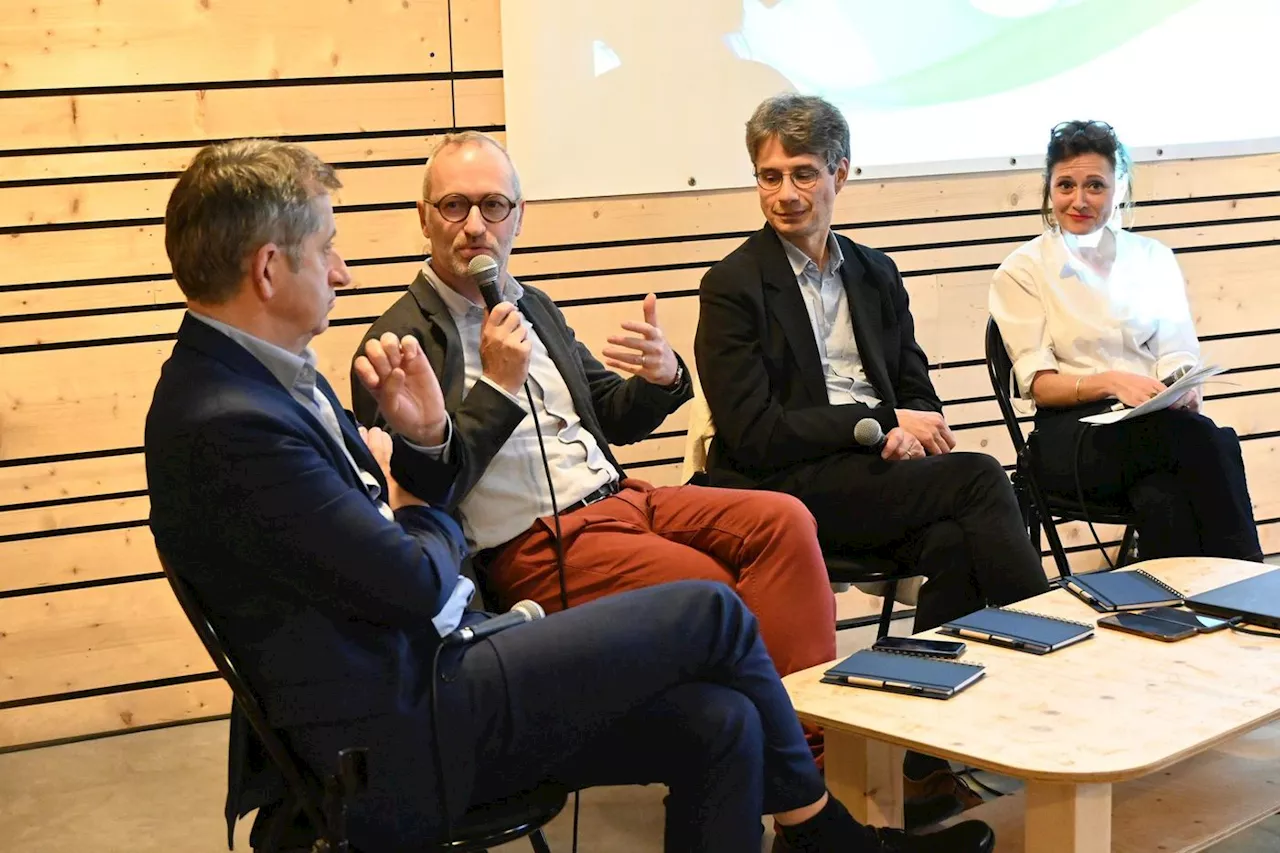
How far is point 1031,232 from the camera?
167 inches

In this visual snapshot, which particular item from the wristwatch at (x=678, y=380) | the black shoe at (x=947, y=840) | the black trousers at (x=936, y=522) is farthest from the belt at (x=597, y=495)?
the black shoe at (x=947, y=840)

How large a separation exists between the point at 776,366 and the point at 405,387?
1.22 metres

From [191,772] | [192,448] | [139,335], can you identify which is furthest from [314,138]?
[192,448]

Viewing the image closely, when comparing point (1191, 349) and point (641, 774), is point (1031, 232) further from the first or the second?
point (641, 774)

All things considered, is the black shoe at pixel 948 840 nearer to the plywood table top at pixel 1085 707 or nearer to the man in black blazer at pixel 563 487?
the plywood table top at pixel 1085 707

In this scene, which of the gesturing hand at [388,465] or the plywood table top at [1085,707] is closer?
the plywood table top at [1085,707]

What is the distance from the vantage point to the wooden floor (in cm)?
283

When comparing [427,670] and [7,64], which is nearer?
[427,670]

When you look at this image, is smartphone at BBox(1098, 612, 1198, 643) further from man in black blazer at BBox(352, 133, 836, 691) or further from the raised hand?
the raised hand

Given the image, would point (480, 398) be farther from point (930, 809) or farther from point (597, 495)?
point (930, 809)

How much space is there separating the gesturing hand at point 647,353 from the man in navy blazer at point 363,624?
2.49 feet

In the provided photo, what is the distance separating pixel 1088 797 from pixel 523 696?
0.80 meters

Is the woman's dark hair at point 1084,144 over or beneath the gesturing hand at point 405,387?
over

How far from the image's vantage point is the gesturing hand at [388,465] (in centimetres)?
204
